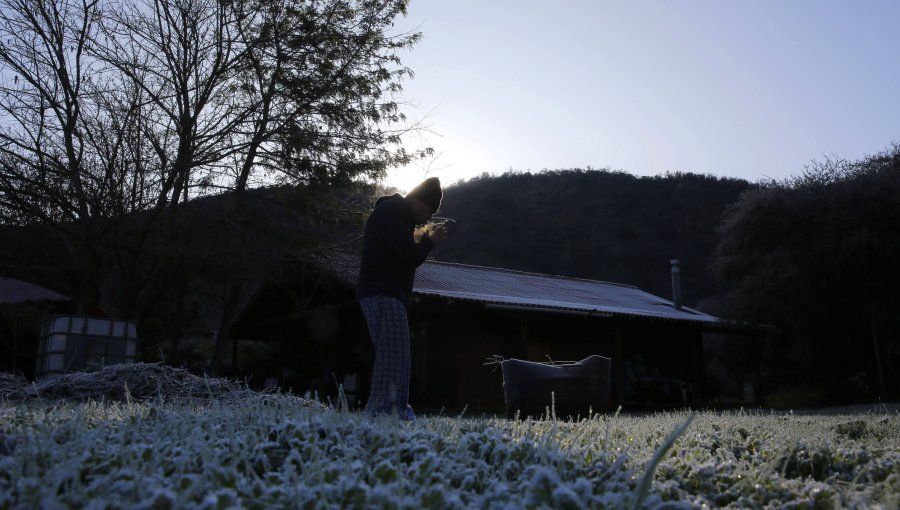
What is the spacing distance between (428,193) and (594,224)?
45679 millimetres

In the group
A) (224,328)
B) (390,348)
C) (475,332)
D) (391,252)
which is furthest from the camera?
(475,332)

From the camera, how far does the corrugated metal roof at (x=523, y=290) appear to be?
14336 mm

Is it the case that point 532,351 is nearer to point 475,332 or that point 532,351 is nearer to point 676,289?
point 475,332

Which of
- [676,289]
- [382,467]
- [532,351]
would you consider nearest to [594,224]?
[676,289]

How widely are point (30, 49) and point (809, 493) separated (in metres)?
12.6

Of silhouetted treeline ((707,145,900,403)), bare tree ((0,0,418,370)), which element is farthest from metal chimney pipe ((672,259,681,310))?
bare tree ((0,0,418,370))

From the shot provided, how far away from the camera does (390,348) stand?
4.57 meters

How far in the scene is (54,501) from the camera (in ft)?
5.56

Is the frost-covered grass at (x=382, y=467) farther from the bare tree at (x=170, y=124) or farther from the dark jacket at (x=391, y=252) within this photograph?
the bare tree at (x=170, y=124)

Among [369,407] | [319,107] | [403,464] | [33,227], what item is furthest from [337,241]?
[403,464]

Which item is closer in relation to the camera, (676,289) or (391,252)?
(391,252)

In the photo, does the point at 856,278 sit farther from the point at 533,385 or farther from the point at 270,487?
the point at 270,487

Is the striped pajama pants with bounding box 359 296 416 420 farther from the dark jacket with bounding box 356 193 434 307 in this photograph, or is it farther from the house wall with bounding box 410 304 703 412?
→ the house wall with bounding box 410 304 703 412

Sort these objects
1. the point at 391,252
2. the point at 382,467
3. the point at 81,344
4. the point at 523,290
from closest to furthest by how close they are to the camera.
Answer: the point at 382,467
the point at 391,252
the point at 81,344
the point at 523,290
